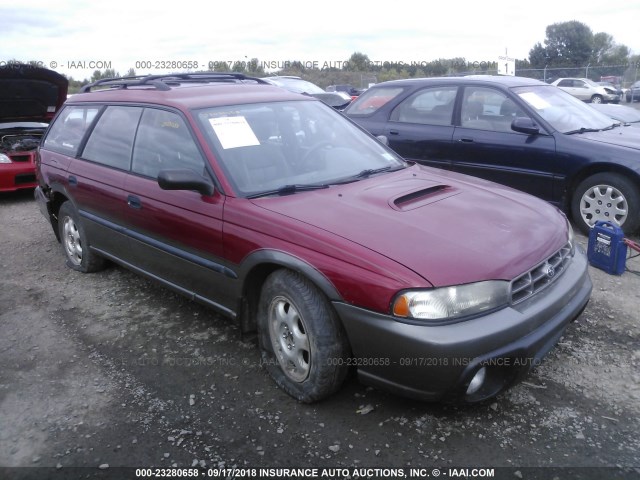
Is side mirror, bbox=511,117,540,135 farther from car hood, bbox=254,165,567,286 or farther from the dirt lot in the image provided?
car hood, bbox=254,165,567,286

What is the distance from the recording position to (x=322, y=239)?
2.73 m

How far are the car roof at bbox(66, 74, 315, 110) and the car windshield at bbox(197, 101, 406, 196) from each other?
0.35ft

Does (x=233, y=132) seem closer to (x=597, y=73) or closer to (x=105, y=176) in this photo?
(x=105, y=176)

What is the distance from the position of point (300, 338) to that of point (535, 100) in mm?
4377

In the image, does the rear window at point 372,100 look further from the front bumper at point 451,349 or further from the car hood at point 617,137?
the front bumper at point 451,349

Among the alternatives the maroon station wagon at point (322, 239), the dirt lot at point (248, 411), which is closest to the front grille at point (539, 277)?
the maroon station wagon at point (322, 239)

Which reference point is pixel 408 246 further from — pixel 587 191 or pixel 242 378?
pixel 587 191

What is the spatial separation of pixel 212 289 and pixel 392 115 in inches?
164

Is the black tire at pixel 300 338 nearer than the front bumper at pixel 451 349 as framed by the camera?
No

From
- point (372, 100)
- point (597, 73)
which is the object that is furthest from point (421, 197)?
point (597, 73)

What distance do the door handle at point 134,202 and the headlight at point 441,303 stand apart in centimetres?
213

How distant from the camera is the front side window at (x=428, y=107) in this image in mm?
6414

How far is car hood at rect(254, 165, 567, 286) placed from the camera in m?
2.57

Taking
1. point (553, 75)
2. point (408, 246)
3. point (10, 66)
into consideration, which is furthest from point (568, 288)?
point (553, 75)
